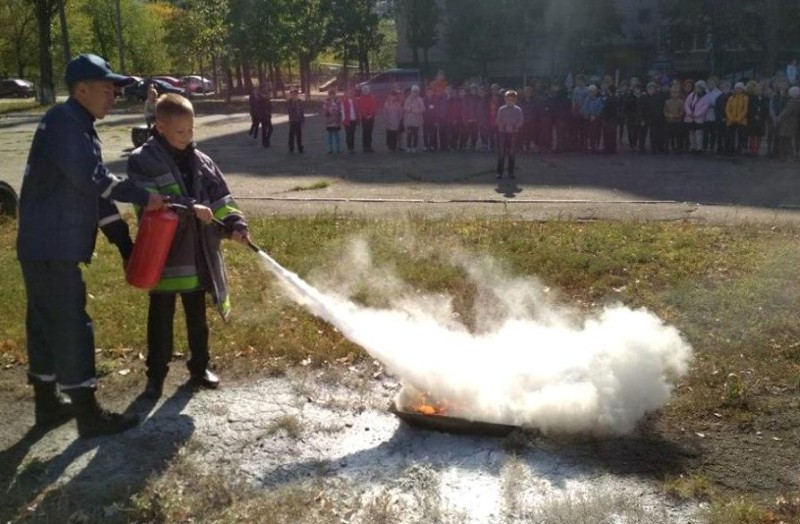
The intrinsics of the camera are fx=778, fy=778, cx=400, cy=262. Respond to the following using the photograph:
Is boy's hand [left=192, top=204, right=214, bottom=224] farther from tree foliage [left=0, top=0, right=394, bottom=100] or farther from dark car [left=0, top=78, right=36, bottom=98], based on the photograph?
dark car [left=0, top=78, right=36, bottom=98]

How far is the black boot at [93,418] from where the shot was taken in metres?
4.62

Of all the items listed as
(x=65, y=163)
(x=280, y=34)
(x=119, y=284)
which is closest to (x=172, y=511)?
(x=65, y=163)

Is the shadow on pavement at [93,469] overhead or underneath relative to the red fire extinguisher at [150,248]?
underneath

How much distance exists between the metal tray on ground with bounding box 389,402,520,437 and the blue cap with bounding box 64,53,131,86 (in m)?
2.70

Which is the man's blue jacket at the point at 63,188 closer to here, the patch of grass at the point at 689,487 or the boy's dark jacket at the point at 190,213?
the boy's dark jacket at the point at 190,213

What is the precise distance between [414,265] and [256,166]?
10.6 meters

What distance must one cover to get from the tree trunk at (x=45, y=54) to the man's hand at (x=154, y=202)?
4209cm

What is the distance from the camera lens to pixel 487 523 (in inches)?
153

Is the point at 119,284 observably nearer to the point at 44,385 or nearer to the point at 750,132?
the point at 44,385

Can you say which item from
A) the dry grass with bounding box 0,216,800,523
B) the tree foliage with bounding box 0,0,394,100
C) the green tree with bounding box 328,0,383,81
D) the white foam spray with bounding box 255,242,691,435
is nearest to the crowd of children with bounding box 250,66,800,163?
the dry grass with bounding box 0,216,800,523

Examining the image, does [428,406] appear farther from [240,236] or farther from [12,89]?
[12,89]

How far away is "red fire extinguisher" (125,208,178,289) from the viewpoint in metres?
4.58

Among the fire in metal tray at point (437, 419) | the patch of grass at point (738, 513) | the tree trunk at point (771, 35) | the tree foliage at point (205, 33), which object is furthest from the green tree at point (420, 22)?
the patch of grass at point (738, 513)

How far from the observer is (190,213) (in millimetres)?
4730
